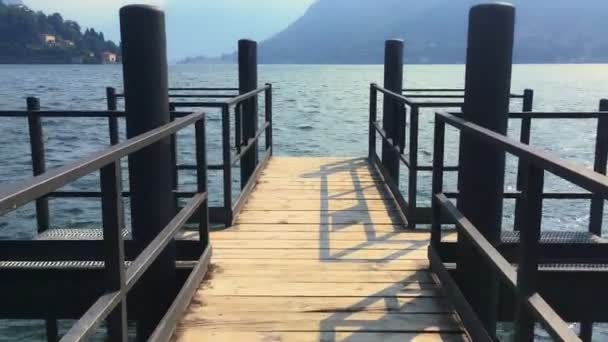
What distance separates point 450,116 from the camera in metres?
3.72

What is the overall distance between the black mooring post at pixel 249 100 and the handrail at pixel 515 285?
456cm

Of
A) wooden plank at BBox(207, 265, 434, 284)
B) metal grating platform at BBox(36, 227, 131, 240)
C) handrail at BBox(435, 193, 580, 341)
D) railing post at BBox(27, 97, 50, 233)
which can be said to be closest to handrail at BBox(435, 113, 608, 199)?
handrail at BBox(435, 193, 580, 341)

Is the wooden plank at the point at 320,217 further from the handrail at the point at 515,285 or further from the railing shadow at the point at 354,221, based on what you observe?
the handrail at the point at 515,285

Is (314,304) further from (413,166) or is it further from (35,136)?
(35,136)

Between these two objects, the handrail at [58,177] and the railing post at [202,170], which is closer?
the handrail at [58,177]

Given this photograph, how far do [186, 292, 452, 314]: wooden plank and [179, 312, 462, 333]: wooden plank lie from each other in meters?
0.06

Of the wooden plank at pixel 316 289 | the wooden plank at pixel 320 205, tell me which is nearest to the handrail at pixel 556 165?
the wooden plank at pixel 316 289

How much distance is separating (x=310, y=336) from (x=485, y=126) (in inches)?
59.1

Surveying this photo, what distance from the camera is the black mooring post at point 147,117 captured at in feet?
11.3

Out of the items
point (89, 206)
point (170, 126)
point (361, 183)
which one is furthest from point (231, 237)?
point (89, 206)

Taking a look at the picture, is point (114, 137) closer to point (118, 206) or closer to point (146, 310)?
point (146, 310)

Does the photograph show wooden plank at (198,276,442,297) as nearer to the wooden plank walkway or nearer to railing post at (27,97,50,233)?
the wooden plank walkway

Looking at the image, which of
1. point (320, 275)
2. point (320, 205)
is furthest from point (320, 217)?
point (320, 275)

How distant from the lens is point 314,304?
3.66 metres
